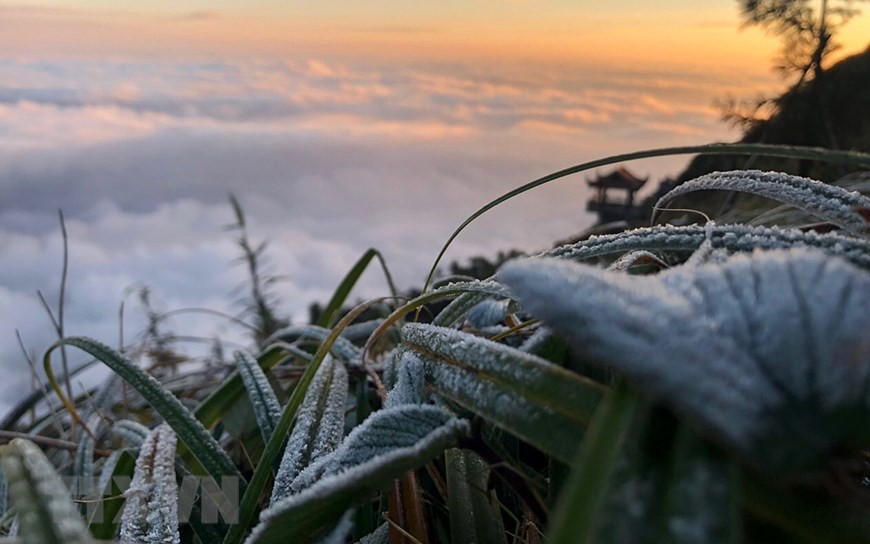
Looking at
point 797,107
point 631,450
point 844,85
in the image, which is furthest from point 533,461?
point 844,85

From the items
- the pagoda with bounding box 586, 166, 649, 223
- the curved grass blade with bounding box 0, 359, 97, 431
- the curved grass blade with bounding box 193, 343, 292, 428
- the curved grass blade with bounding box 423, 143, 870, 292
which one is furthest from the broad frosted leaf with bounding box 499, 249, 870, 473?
the pagoda with bounding box 586, 166, 649, 223

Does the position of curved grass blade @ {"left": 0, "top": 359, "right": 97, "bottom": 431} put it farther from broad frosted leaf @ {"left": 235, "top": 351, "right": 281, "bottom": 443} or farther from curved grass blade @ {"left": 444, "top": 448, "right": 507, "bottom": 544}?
curved grass blade @ {"left": 444, "top": 448, "right": 507, "bottom": 544}

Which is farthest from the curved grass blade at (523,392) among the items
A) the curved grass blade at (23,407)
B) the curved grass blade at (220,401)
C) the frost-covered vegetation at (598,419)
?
the curved grass blade at (23,407)

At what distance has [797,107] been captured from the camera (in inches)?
65.2

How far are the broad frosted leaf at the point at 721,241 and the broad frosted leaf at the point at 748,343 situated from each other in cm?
9

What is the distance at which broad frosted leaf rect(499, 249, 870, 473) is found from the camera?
0.15m

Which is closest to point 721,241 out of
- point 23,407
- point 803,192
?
point 803,192

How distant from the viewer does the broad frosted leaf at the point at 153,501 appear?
1.13 ft

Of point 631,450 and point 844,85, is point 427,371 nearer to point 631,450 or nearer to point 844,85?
point 631,450

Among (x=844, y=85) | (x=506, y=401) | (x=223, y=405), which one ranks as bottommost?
(x=223, y=405)

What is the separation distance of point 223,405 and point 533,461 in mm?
276

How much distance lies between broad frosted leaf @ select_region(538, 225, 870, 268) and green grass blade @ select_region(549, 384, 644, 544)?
124mm

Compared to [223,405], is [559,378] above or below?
above

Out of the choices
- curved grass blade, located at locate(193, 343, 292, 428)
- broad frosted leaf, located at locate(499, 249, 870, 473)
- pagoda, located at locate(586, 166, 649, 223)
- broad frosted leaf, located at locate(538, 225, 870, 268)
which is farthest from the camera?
pagoda, located at locate(586, 166, 649, 223)
